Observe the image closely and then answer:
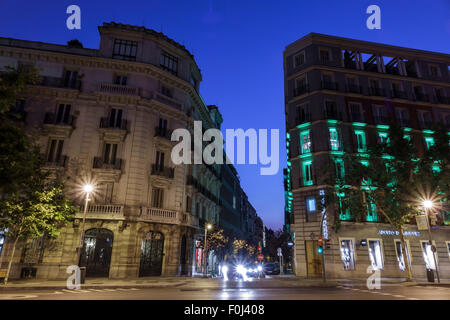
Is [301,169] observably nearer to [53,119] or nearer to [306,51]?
[306,51]

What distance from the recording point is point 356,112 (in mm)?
33812

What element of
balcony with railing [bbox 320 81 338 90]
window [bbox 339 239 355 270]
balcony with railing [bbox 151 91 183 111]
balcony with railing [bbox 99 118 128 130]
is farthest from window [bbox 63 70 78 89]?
window [bbox 339 239 355 270]

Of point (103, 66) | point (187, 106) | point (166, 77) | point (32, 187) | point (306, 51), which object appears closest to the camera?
point (32, 187)

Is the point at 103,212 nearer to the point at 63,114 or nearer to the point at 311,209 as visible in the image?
the point at 63,114

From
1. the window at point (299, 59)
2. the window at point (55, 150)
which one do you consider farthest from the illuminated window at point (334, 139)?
the window at point (55, 150)

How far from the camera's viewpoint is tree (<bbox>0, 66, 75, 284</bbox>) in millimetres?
12078

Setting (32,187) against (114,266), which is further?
(114,266)

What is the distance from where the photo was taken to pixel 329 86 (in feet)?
111

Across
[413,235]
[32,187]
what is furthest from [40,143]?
[413,235]

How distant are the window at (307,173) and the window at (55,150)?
25.2m

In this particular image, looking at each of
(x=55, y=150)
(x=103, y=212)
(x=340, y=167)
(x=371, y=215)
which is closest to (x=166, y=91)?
(x=55, y=150)

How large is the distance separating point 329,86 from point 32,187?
31874 millimetres

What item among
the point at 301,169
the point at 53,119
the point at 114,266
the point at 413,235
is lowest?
the point at 114,266
